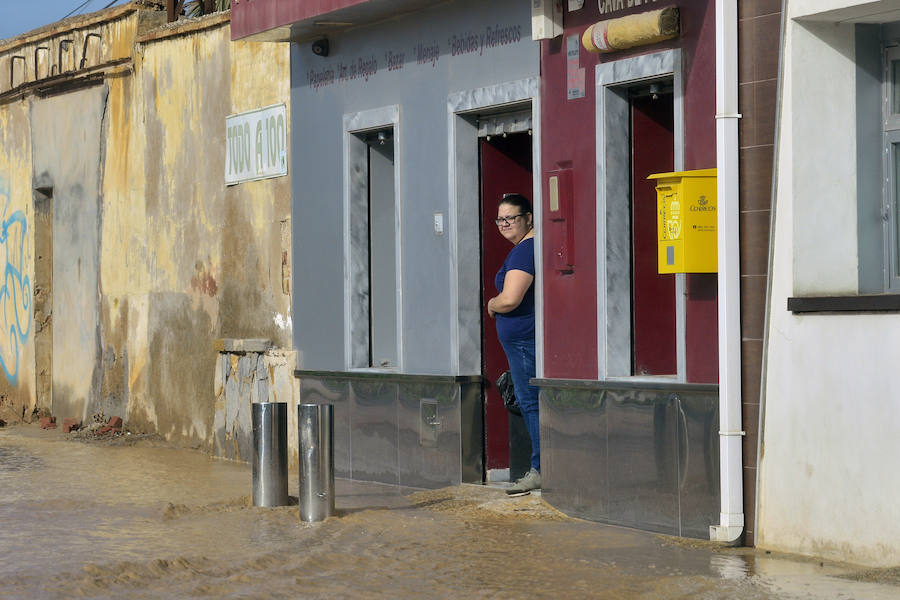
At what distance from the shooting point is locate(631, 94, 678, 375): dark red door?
9.65 meters

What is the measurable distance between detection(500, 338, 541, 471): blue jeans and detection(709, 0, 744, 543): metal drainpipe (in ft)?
7.05

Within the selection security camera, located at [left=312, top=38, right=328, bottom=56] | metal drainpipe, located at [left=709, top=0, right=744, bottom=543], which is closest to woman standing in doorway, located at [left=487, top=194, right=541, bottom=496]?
metal drainpipe, located at [left=709, top=0, right=744, bottom=543]

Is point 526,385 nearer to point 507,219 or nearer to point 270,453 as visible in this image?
point 507,219

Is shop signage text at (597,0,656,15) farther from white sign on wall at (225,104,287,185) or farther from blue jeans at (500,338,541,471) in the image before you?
white sign on wall at (225,104,287,185)

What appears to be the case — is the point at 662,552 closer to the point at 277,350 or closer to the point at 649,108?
the point at 649,108

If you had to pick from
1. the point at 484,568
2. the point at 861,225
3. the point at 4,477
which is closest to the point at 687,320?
the point at 861,225

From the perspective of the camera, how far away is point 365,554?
8266mm

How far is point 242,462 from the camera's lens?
1391 centimetres

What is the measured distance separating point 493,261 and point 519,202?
0.88 m

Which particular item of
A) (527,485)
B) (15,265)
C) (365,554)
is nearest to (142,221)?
(15,265)

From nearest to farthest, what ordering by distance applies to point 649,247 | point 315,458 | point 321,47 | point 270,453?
1. point 315,458
2. point 649,247
3. point 270,453
4. point 321,47

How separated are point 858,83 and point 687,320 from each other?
161cm

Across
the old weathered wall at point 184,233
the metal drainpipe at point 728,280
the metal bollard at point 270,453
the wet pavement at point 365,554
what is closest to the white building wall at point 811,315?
the metal drainpipe at point 728,280

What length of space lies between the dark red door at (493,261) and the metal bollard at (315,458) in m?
2.04
